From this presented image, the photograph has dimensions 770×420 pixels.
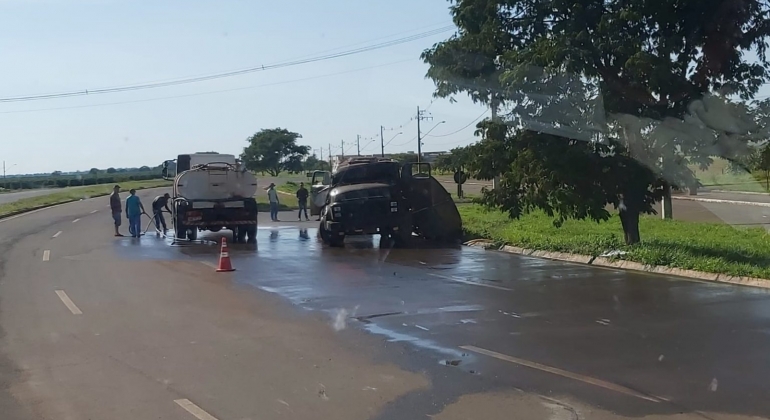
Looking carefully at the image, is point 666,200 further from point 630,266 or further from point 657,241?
point 630,266

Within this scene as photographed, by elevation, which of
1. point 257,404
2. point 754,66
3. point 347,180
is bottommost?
point 257,404

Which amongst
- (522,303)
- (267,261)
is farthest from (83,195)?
(522,303)

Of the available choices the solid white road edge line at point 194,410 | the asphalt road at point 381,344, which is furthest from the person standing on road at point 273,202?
the solid white road edge line at point 194,410

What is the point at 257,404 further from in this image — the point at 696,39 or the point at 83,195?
the point at 83,195

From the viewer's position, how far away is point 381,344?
384 inches

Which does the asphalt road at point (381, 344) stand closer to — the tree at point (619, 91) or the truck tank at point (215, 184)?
the tree at point (619, 91)

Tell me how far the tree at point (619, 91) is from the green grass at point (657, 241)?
1.10 meters

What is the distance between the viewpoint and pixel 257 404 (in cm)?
725

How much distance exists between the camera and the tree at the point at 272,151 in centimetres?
10450

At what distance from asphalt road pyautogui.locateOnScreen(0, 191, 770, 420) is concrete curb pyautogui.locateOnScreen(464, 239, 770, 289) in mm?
531

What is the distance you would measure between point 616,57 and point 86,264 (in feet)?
41.1

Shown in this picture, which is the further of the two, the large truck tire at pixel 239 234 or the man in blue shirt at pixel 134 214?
the man in blue shirt at pixel 134 214

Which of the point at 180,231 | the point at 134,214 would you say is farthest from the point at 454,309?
the point at 134,214

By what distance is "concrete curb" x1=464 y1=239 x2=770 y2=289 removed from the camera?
14276mm
